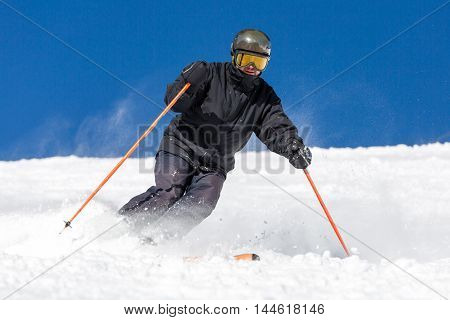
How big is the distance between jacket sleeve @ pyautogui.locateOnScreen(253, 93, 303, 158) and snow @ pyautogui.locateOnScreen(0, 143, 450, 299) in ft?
3.07

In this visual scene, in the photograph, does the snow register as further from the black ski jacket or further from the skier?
the black ski jacket

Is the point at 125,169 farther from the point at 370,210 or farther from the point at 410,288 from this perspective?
the point at 410,288

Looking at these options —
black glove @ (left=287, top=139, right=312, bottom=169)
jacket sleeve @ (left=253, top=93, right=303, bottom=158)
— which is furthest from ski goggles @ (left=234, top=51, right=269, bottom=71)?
black glove @ (left=287, top=139, right=312, bottom=169)

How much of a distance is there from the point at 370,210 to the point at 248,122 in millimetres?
3289

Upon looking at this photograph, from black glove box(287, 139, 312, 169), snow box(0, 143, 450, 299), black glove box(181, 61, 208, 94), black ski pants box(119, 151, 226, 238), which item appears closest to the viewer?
snow box(0, 143, 450, 299)

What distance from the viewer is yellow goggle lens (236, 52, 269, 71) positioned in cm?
463

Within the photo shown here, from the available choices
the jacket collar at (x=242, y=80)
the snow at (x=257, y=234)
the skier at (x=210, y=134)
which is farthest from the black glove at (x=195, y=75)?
the snow at (x=257, y=234)

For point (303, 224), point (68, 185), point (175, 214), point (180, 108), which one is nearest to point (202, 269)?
point (175, 214)

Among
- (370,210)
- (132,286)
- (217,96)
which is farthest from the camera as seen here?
(370,210)

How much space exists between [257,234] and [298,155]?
1542mm

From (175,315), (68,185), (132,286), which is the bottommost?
A: (175,315)

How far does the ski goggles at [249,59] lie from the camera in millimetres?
4625

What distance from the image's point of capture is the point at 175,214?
4.52 metres

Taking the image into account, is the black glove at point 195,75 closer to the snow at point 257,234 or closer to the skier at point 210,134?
the skier at point 210,134
